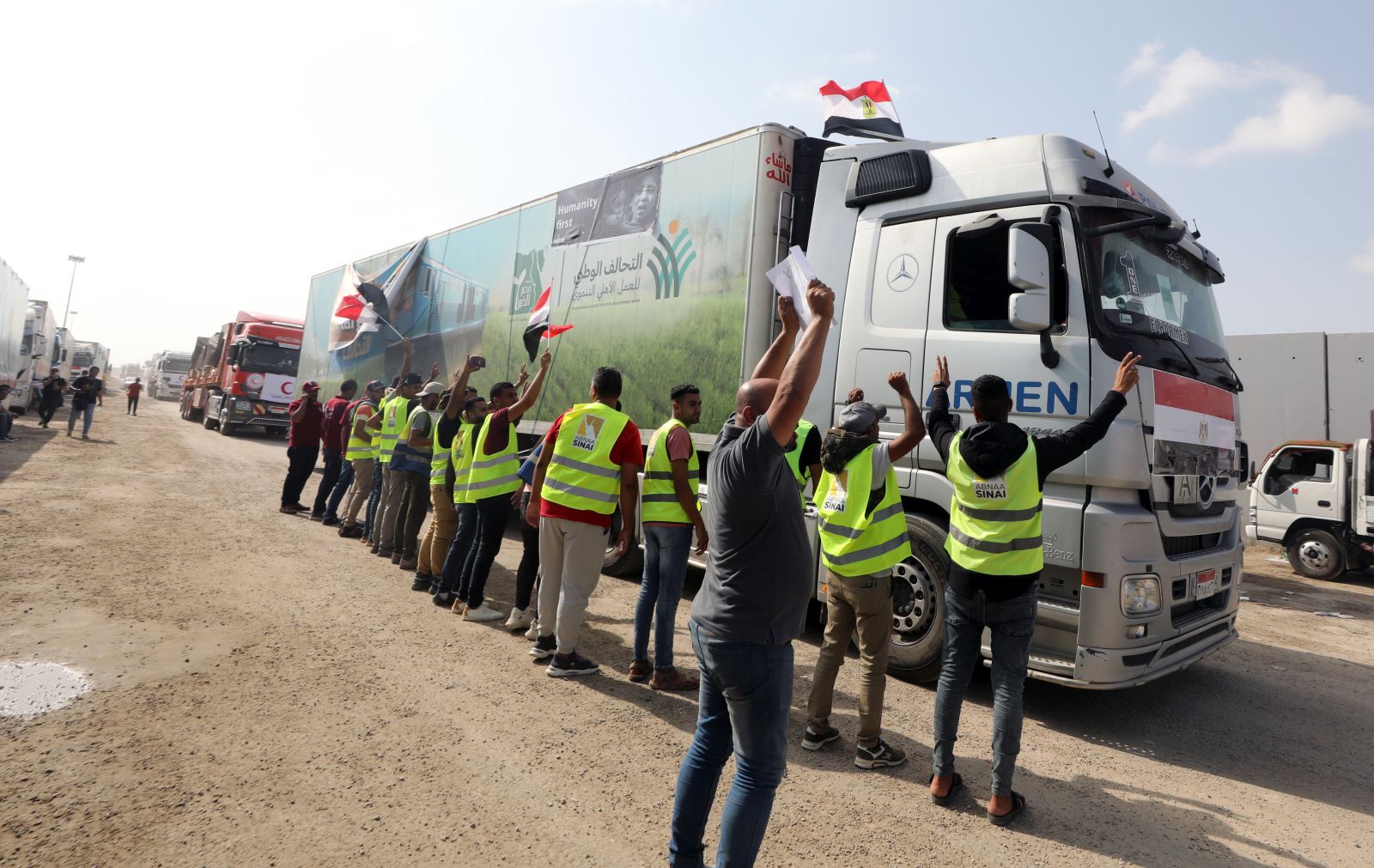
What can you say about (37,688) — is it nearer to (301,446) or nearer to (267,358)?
(301,446)

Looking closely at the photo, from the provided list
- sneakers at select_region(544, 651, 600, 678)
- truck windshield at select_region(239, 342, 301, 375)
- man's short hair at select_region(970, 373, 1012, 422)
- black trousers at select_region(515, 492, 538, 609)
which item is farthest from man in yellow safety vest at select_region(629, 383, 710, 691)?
truck windshield at select_region(239, 342, 301, 375)

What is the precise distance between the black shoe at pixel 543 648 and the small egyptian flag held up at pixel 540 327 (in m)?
3.56

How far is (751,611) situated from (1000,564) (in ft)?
5.26

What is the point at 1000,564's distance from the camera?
338 cm

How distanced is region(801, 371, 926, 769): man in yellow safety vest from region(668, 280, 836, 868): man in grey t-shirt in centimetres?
142

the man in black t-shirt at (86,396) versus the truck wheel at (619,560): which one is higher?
the man in black t-shirt at (86,396)

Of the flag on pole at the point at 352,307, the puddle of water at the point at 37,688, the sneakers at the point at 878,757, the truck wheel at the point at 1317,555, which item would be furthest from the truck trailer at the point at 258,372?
the truck wheel at the point at 1317,555

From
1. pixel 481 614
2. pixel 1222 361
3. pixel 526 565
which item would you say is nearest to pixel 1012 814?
pixel 526 565

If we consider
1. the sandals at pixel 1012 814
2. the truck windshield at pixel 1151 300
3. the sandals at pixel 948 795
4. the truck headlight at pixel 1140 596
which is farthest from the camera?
the truck windshield at pixel 1151 300

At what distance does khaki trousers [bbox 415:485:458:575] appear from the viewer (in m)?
6.63

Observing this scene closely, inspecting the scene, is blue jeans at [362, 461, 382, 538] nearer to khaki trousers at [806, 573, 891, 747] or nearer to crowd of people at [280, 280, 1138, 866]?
crowd of people at [280, 280, 1138, 866]

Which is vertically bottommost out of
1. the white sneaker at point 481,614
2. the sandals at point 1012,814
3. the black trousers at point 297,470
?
the sandals at point 1012,814

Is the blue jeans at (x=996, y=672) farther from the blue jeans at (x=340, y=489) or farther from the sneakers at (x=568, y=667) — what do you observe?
the blue jeans at (x=340, y=489)

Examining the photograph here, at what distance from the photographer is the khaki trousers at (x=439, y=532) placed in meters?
6.63
